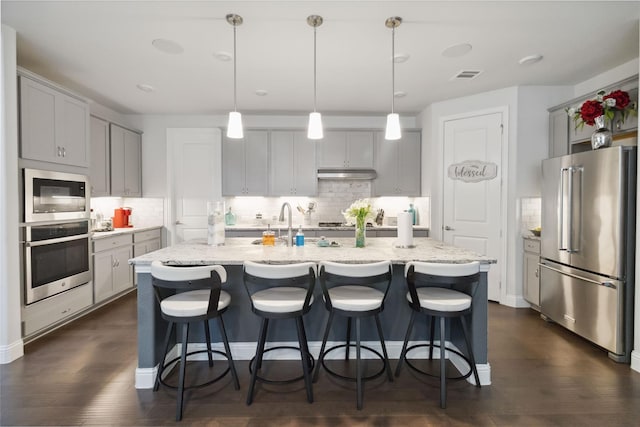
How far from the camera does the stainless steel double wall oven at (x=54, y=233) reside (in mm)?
2951

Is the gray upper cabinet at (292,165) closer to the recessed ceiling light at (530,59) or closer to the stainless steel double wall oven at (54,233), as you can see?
the stainless steel double wall oven at (54,233)

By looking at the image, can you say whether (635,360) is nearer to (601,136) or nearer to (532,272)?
(532,272)

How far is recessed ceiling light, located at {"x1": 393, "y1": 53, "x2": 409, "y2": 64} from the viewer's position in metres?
3.21

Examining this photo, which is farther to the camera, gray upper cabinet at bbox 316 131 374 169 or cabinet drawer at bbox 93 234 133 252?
gray upper cabinet at bbox 316 131 374 169

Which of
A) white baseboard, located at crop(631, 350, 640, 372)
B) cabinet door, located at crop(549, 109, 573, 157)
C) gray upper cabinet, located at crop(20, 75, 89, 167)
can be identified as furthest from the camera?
cabinet door, located at crop(549, 109, 573, 157)

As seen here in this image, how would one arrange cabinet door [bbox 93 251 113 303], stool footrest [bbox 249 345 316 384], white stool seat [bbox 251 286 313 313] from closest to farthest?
white stool seat [bbox 251 286 313 313], stool footrest [bbox 249 345 316 384], cabinet door [bbox 93 251 113 303]

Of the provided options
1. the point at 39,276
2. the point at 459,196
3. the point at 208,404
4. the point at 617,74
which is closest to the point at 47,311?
the point at 39,276

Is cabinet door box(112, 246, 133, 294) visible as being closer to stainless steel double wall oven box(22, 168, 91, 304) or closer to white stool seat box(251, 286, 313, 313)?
stainless steel double wall oven box(22, 168, 91, 304)

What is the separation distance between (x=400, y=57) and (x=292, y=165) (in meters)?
2.46

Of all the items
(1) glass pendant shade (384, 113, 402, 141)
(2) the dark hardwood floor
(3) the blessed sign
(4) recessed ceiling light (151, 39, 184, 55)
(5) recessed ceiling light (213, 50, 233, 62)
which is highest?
(5) recessed ceiling light (213, 50, 233, 62)

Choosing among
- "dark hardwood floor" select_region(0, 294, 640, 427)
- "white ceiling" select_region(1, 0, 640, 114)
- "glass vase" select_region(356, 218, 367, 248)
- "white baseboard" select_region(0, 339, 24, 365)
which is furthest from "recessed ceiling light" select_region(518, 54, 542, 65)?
"white baseboard" select_region(0, 339, 24, 365)

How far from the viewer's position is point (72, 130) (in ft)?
11.4

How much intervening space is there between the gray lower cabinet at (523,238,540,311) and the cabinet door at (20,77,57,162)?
5.15 metres

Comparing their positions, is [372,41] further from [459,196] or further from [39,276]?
[39,276]
